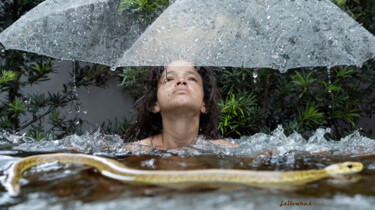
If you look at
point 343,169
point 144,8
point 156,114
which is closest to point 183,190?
point 343,169

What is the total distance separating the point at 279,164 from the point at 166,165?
1.59 feet

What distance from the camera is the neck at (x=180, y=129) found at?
3.06 metres

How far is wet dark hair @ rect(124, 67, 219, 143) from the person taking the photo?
336cm

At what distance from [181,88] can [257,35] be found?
2.22 ft

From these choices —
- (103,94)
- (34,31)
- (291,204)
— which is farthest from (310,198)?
(103,94)

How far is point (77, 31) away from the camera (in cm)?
303

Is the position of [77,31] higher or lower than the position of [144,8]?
lower

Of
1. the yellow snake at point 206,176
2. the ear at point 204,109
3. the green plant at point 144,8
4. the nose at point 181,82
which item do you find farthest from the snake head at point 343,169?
the green plant at point 144,8

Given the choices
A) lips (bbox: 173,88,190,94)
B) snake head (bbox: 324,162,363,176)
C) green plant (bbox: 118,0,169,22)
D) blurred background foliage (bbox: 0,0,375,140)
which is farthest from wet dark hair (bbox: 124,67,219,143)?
snake head (bbox: 324,162,363,176)

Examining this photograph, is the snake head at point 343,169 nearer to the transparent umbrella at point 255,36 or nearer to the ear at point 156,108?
Answer: the transparent umbrella at point 255,36

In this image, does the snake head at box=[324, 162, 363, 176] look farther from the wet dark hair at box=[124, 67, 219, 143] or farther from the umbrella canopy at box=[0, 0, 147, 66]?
the umbrella canopy at box=[0, 0, 147, 66]

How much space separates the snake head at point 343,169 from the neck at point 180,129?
155 cm

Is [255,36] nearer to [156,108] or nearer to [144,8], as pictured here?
[156,108]

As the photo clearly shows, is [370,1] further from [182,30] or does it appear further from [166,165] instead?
[166,165]
